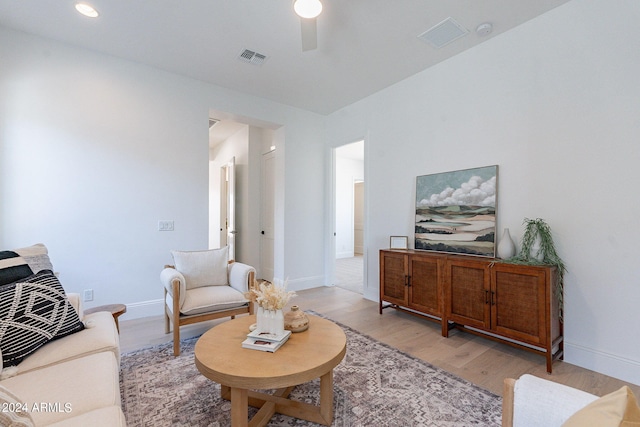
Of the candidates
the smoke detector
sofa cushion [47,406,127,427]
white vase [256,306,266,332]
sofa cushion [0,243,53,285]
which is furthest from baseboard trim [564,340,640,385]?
sofa cushion [0,243,53,285]

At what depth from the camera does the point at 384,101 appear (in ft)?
13.1

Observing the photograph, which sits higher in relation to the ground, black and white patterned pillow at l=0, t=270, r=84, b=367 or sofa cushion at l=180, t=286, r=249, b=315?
black and white patterned pillow at l=0, t=270, r=84, b=367

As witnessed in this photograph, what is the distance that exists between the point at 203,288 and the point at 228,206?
128 inches

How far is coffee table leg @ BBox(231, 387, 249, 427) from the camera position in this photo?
54.7 inches

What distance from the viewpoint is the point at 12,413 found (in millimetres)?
708

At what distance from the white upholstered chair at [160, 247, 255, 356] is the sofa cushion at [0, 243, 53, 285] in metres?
0.84

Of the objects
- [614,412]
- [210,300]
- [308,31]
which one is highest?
[308,31]

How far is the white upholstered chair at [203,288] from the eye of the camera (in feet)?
7.98

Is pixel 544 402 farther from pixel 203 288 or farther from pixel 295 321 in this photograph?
pixel 203 288

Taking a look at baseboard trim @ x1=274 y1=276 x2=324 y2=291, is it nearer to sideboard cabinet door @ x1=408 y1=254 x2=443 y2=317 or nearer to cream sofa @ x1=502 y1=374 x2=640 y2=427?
sideboard cabinet door @ x1=408 y1=254 x2=443 y2=317

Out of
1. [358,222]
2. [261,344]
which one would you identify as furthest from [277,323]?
[358,222]

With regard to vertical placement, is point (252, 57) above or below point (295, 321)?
above

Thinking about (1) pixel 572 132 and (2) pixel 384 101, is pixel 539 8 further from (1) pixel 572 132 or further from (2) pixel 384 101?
(2) pixel 384 101

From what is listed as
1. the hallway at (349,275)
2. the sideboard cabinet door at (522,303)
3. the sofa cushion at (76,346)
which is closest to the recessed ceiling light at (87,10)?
the sofa cushion at (76,346)
